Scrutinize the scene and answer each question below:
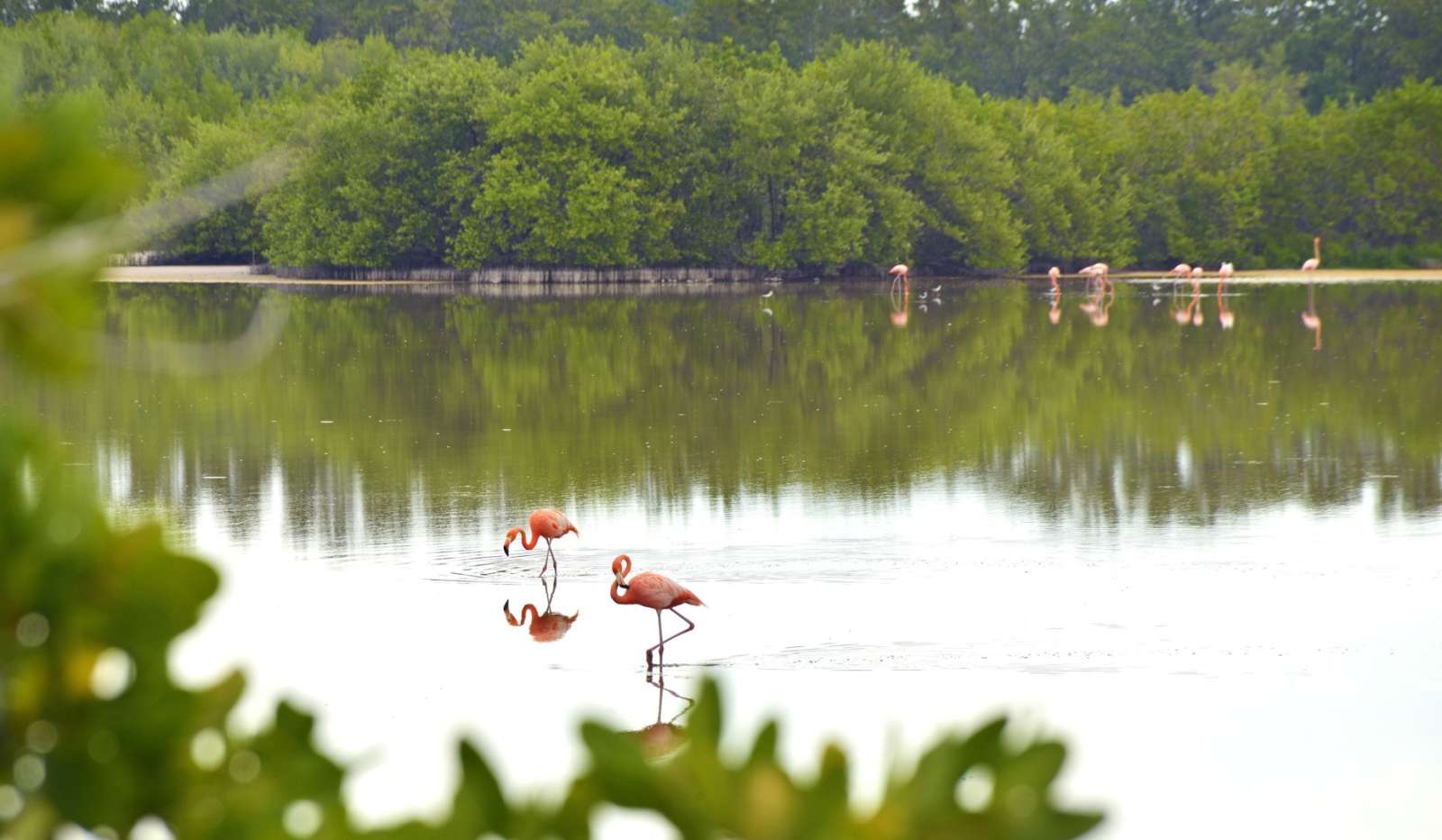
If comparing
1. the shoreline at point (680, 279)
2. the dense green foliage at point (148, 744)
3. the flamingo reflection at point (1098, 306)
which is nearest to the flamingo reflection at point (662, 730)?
the dense green foliage at point (148, 744)

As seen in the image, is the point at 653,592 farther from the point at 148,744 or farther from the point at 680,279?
the point at 680,279

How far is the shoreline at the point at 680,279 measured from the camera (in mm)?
53625

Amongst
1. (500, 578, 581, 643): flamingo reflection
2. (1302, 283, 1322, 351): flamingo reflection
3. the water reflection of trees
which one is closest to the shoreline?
(1302, 283, 1322, 351): flamingo reflection

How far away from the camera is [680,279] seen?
56500mm

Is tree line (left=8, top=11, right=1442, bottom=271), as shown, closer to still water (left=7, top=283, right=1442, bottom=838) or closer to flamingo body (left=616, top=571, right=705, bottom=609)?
still water (left=7, top=283, right=1442, bottom=838)

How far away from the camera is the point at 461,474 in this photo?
49.6ft

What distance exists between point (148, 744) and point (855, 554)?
34.4 feet

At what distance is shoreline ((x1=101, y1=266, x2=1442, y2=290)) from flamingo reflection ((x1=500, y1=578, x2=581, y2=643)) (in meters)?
42.7

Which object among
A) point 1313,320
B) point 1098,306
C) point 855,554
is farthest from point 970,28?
point 855,554

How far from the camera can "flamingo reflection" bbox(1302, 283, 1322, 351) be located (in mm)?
28156

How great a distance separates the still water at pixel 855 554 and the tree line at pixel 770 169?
2819cm

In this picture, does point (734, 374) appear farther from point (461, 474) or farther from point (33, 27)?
point (33, 27)

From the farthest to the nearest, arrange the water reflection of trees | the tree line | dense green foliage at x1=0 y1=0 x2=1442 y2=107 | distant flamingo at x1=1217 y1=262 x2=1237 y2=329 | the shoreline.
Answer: dense green foliage at x1=0 y1=0 x2=1442 y2=107 → the shoreline → the tree line → distant flamingo at x1=1217 y1=262 x2=1237 y2=329 → the water reflection of trees

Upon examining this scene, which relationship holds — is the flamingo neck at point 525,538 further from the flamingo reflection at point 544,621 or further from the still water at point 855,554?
the flamingo reflection at point 544,621
